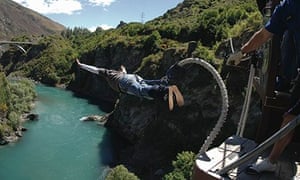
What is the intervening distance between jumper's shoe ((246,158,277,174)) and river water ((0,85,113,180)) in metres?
40.2

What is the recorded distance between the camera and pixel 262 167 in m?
5.30

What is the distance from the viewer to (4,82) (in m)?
68.7

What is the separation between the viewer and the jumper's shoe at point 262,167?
529 cm

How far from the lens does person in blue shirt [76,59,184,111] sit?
494 centimetres

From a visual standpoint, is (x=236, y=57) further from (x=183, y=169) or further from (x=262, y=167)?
(x=183, y=169)

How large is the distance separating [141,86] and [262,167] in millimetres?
1863

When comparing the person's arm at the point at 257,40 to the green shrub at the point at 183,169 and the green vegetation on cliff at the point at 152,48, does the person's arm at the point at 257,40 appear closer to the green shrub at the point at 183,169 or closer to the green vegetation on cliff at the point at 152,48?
the green shrub at the point at 183,169

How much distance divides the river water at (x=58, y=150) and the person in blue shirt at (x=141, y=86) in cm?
3974

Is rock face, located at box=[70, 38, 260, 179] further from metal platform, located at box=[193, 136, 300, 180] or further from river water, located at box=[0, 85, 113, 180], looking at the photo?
metal platform, located at box=[193, 136, 300, 180]

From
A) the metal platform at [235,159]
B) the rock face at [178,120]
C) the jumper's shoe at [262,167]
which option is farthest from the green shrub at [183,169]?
the jumper's shoe at [262,167]

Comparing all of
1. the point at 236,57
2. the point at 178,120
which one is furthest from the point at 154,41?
the point at 236,57

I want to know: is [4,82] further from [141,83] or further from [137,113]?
[141,83]

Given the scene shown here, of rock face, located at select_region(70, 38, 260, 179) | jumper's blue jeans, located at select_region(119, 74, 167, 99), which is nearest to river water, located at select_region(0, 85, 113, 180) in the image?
rock face, located at select_region(70, 38, 260, 179)

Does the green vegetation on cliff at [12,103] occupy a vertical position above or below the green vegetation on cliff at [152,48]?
below
